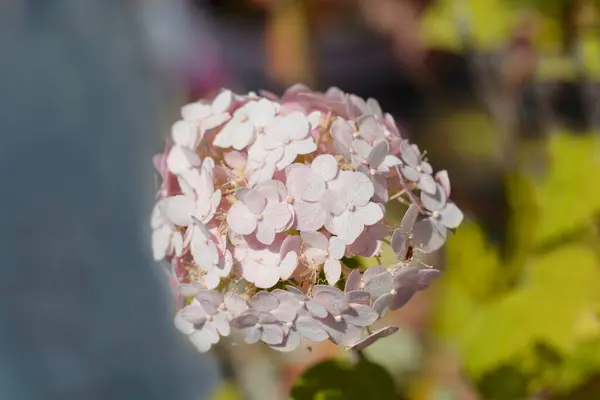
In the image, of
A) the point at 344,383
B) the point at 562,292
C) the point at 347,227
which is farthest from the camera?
the point at 562,292

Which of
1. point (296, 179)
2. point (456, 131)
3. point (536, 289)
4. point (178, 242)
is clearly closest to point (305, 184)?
point (296, 179)

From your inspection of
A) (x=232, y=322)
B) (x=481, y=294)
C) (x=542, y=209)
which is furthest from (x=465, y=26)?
(x=232, y=322)

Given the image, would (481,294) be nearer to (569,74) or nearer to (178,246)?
(569,74)

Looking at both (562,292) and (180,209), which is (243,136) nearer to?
(180,209)

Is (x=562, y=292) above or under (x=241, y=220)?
under

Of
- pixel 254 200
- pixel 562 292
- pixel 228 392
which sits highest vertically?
pixel 254 200

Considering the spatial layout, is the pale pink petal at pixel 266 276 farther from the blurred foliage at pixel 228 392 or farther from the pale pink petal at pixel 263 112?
the blurred foliage at pixel 228 392
